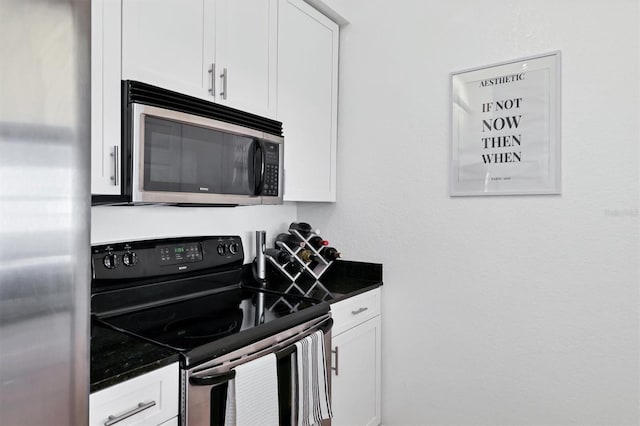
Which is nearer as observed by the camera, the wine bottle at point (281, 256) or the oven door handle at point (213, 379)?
the oven door handle at point (213, 379)

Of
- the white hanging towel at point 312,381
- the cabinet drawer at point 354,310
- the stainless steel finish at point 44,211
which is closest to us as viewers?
the stainless steel finish at point 44,211

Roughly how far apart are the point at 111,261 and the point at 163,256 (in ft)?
0.71

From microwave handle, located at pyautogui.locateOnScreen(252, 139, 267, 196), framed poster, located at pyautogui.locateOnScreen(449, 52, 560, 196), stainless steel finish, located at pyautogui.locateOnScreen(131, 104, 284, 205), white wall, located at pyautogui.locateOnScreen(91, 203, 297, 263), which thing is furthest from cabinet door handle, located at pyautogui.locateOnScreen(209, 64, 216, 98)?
framed poster, located at pyautogui.locateOnScreen(449, 52, 560, 196)

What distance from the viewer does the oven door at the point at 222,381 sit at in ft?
3.62

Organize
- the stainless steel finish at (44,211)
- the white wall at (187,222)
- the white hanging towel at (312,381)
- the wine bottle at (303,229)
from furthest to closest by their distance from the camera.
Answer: the wine bottle at (303,229)
the white wall at (187,222)
the white hanging towel at (312,381)
the stainless steel finish at (44,211)

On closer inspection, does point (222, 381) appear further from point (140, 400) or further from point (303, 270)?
point (303, 270)

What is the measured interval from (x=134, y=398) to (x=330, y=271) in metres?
1.47

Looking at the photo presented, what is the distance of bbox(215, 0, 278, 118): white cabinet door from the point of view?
5.19 ft

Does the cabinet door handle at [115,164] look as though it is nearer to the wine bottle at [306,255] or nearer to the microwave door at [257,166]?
the microwave door at [257,166]

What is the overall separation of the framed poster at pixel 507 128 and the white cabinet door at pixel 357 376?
0.85 meters

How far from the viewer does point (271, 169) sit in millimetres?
1728

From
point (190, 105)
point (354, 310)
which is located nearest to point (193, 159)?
point (190, 105)

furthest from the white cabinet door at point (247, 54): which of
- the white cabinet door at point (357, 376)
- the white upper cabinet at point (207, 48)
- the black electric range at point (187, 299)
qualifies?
the white cabinet door at point (357, 376)

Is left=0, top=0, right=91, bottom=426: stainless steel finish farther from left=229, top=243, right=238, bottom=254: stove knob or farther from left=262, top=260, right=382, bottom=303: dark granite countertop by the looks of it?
left=229, top=243, right=238, bottom=254: stove knob
